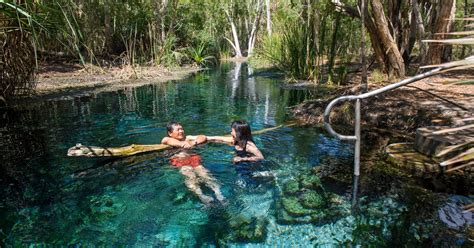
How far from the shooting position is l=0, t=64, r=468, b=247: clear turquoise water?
367 centimetres

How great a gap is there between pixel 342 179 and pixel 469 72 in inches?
301

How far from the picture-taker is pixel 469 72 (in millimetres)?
10305

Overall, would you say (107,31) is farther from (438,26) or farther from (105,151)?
(438,26)

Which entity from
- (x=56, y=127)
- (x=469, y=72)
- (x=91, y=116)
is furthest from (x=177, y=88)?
(x=469, y=72)

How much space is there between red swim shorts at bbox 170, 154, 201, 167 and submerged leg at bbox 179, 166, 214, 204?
0.43 feet

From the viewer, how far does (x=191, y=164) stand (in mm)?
5297

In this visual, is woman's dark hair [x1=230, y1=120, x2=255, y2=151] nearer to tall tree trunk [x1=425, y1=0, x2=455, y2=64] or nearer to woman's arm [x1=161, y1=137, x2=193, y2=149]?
woman's arm [x1=161, y1=137, x2=193, y2=149]

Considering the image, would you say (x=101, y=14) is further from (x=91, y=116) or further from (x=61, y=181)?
(x=61, y=181)

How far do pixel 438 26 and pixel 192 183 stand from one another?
24.7 ft

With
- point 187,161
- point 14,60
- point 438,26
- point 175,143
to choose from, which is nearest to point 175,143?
point 175,143

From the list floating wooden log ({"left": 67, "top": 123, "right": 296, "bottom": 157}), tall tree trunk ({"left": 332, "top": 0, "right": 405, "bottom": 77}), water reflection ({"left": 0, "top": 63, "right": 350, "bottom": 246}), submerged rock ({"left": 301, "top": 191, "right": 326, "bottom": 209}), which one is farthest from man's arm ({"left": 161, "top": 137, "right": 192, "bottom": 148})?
tall tree trunk ({"left": 332, "top": 0, "right": 405, "bottom": 77})

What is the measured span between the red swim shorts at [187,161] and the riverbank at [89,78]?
7457 mm

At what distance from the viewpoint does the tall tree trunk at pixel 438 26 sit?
29.1 ft

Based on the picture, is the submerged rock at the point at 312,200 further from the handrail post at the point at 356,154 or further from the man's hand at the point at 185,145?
the man's hand at the point at 185,145
